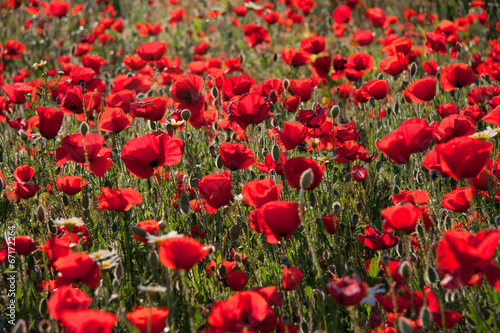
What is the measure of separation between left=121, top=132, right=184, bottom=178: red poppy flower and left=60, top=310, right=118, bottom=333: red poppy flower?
0.92 m

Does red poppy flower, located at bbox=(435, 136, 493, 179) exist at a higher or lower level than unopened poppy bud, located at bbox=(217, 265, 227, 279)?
higher

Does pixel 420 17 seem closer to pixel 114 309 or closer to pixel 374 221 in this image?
pixel 374 221

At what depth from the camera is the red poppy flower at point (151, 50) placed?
12.7ft

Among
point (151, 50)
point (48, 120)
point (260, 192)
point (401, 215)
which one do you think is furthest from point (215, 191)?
point (151, 50)

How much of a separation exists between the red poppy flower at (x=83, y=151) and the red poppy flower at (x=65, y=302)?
3.25ft

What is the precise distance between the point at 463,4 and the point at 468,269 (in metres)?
7.55

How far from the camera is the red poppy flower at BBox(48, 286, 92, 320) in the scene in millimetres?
1459

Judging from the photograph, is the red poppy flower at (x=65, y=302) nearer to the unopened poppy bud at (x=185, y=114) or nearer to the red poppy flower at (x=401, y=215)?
the red poppy flower at (x=401, y=215)

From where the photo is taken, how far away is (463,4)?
7.88 meters

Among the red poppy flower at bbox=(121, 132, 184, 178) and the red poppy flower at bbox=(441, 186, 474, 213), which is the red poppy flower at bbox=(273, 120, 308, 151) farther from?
the red poppy flower at bbox=(441, 186, 474, 213)

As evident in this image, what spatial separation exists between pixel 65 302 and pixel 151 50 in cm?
276

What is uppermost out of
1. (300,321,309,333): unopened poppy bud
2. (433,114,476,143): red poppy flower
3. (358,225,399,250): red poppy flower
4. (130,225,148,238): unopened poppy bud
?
(130,225,148,238): unopened poppy bud

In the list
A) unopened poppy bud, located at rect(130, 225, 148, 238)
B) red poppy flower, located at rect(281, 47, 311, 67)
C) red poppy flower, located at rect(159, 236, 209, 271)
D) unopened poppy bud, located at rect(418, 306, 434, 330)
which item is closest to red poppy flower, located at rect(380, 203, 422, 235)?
unopened poppy bud, located at rect(418, 306, 434, 330)

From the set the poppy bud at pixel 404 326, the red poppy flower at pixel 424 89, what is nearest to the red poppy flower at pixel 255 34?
the red poppy flower at pixel 424 89
